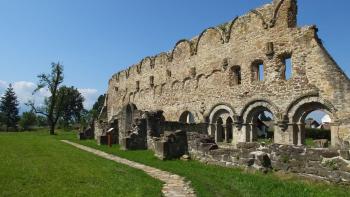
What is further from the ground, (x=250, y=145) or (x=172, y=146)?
(x=250, y=145)

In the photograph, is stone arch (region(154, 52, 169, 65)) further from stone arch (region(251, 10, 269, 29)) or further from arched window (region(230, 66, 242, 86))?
stone arch (region(251, 10, 269, 29))

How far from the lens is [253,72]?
2088cm

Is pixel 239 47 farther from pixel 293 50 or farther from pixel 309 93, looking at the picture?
pixel 309 93

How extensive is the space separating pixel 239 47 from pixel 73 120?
6246 cm

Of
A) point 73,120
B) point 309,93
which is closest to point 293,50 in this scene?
point 309,93

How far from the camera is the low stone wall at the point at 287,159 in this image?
26.4 ft

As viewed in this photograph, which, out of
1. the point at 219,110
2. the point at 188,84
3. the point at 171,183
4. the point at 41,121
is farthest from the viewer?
the point at 41,121

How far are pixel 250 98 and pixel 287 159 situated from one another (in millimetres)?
11339

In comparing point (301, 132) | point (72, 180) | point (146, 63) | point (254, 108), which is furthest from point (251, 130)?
point (146, 63)

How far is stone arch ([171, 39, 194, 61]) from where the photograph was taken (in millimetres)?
26812

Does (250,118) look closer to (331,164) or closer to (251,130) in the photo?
(251,130)

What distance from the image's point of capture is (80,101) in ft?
264

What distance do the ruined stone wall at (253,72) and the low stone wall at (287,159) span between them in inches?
268

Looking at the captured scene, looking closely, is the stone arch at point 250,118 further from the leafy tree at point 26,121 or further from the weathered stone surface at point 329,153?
the leafy tree at point 26,121
